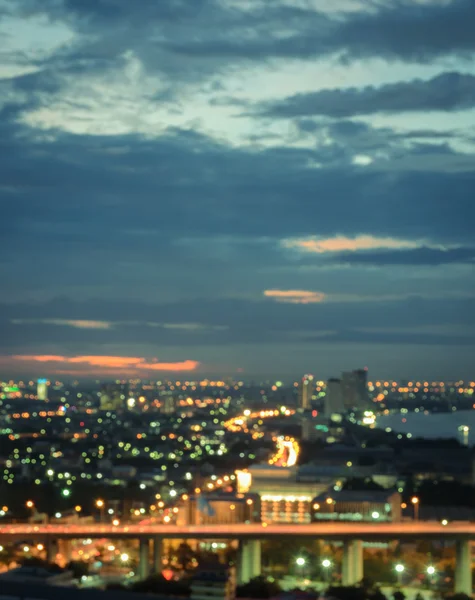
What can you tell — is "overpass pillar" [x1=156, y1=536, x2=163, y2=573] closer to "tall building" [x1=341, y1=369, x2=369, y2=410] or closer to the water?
the water

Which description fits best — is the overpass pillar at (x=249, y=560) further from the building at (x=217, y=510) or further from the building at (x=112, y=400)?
the building at (x=112, y=400)

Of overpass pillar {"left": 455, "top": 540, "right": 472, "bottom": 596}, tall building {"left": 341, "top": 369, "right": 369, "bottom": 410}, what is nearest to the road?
overpass pillar {"left": 455, "top": 540, "right": 472, "bottom": 596}

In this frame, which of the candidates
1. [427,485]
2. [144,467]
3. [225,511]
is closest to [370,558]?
[225,511]

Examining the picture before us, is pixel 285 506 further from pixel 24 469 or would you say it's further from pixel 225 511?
pixel 24 469

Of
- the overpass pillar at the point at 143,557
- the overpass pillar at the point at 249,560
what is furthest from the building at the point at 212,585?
the overpass pillar at the point at 249,560

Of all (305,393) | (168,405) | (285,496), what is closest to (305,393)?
(305,393)
